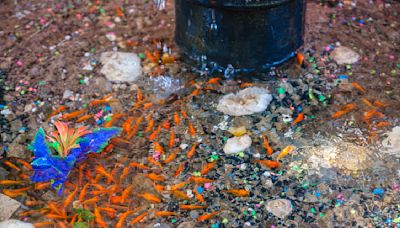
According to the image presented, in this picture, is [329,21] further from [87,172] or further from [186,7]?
[87,172]

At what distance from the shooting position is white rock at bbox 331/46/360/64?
3207 mm

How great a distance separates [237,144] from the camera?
2.67 meters

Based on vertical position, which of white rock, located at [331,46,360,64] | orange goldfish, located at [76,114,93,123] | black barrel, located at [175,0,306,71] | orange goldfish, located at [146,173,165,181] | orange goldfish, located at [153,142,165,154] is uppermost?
black barrel, located at [175,0,306,71]

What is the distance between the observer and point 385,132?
2.71 meters

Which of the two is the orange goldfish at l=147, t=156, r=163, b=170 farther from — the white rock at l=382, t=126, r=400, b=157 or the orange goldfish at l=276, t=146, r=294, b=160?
the white rock at l=382, t=126, r=400, b=157

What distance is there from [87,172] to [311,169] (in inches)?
41.9

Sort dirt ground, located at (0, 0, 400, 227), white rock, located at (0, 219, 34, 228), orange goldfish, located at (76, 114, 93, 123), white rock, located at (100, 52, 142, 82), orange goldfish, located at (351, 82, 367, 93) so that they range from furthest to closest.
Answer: white rock, located at (100, 52, 142, 82)
orange goldfish, located at (351, 82, 367, 93)
orange goldfish, located at (76, 114, 93, 123)
dirt ground, located at (0, 0, 400, 227)
white rock, located at (0, 219, 34, 228)

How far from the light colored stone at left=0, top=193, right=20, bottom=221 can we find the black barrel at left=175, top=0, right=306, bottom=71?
1.34m

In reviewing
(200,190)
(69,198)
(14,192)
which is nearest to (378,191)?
(200,190)

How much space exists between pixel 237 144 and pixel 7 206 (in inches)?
43.8

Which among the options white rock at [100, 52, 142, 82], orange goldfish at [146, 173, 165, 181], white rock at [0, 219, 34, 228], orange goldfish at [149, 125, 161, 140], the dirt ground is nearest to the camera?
white rock at [0, 219, 34, 228]

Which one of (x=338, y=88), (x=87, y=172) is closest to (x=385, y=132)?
(x=338, y=88)

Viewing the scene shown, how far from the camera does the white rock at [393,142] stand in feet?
8.54

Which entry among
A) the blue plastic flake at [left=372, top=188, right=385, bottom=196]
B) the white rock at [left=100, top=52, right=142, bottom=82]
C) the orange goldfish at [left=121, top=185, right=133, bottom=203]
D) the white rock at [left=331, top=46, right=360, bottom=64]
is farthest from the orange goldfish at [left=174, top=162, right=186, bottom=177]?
the white rock at [left=331, top=46, right=360, bottom=64]
